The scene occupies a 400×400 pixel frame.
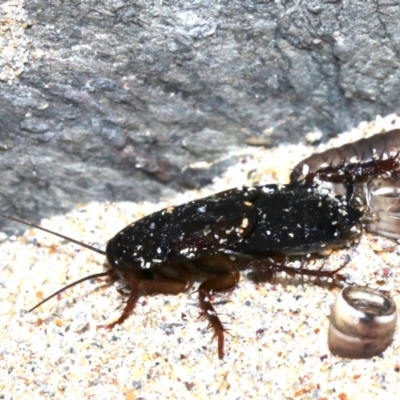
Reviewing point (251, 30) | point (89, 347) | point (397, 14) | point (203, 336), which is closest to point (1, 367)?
point (89, 347)

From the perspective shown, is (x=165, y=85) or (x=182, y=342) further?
(x=165, y=85)

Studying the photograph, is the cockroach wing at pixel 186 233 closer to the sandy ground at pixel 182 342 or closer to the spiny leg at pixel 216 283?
the spiny leg at pixel 216 283

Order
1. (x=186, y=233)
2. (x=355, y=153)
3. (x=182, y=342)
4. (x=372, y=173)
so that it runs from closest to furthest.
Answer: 1. (x=182, y=342)
2. (x=186, y=233)
3. (x=372, y=173)
4. (x=355, y=153)

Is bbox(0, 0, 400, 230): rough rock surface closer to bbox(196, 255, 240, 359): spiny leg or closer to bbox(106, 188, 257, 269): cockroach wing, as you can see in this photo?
bbox(106, 188, 257, 269): cockroach wing

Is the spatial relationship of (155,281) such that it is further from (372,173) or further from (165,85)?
(372,173)

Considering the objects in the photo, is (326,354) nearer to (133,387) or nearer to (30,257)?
(133,387)

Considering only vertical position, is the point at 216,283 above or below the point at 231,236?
below

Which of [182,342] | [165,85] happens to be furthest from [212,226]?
[165,85]

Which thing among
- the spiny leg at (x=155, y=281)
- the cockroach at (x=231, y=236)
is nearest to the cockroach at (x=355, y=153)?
the cockroach at (x=231, y=236)
